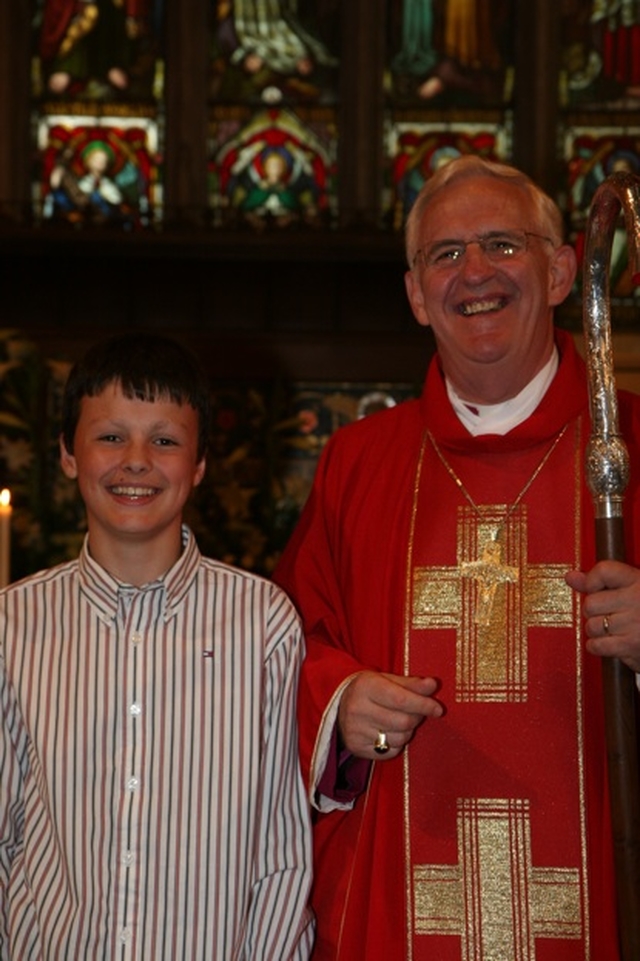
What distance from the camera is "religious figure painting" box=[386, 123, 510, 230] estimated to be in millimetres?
6277

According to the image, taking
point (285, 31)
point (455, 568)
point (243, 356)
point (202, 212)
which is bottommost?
point (455, 568)

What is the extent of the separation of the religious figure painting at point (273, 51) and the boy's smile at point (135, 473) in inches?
145

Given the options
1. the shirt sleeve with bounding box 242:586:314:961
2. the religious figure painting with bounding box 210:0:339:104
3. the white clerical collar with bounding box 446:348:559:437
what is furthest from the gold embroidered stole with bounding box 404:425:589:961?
the religious figure painting with bounding box 210:0:339:104

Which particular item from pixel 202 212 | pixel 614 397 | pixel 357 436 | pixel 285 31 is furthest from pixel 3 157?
pixel 614 397

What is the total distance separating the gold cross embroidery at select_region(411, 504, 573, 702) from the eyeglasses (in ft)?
1.55

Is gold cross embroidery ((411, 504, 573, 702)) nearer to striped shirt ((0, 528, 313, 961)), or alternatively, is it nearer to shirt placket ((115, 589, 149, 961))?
striped shirt ((0, 528, 313, 961))

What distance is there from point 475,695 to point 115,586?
2.25ft

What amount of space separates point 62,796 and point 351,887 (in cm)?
60

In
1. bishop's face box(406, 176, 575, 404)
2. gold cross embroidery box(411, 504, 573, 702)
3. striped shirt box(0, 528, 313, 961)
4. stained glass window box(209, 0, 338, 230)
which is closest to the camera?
striped shirt box(0, 528, 313, 961)

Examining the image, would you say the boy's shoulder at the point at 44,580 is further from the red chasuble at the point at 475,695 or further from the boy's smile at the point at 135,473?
the red chasuble at the point at 475,695

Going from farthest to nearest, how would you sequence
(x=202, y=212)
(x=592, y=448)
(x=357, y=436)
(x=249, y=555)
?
(x=202, y=212) < (x=249, y=555) < (x=357, y=436) < (x=592, y=448)

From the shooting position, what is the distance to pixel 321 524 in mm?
3309

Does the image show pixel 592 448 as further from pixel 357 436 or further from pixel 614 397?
pixel 357 436

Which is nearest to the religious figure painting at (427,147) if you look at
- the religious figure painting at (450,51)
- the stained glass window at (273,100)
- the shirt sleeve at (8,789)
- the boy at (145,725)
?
the religious figure painting at (450,51)
